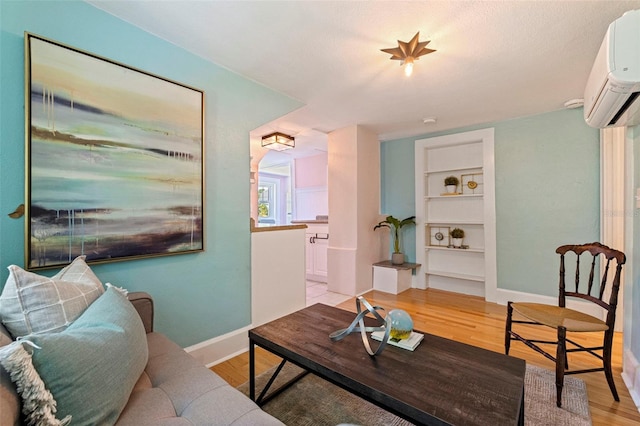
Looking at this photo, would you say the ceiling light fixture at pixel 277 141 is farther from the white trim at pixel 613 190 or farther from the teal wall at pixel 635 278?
the white trim at pixel 613 190

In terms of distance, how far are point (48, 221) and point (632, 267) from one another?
11.1 ft

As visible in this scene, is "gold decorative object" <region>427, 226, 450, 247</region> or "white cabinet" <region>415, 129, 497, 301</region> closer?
"white cabinet" <region>415, 129, 497, 301</region>

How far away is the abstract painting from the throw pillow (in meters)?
0.65

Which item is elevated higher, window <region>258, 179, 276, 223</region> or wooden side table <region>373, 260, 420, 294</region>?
window <region>258, 179, 276, 223</region>

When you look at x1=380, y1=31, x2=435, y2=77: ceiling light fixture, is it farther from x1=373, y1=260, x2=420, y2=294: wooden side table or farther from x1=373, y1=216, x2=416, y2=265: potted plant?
x1=373, y1=260, x2=420, y2=294: wooden side table

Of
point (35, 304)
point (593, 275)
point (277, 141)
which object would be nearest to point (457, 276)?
point (593, 275)

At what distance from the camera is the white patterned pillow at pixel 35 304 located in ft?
3.00

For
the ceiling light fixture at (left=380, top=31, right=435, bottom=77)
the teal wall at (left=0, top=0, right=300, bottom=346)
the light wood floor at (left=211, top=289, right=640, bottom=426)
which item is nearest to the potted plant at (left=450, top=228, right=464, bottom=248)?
the light wood floor at (left=211, top=289, right=640, bottom=426)

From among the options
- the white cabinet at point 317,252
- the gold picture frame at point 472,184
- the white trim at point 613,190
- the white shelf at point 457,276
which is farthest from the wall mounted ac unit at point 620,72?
the white cabinet at point 317,252

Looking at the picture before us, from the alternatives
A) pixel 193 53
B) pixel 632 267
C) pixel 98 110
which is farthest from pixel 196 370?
pixel 632 267

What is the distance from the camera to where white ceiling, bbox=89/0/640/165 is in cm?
150

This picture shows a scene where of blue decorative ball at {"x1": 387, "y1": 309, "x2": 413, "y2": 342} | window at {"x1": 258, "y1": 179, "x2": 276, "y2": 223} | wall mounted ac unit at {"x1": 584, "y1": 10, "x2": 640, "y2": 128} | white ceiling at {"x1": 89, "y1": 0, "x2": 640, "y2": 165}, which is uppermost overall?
white ceiling at {"x1": 89, "y1": 0, "x2": 640, "y2": 165}

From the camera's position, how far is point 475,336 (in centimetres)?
242

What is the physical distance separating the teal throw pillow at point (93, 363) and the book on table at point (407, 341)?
1019mm
